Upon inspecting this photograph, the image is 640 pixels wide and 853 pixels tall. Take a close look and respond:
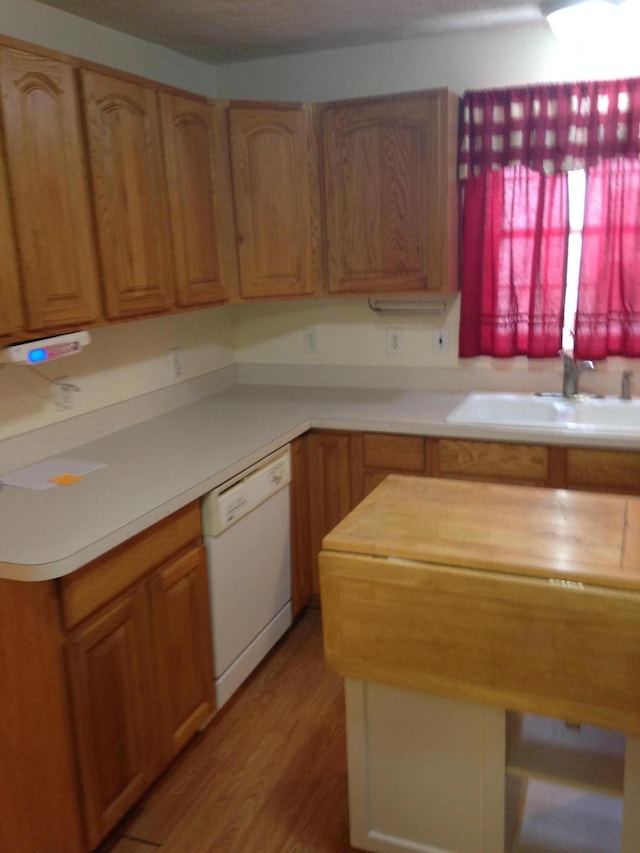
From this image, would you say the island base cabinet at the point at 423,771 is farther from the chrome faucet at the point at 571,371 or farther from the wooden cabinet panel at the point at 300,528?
the chrome faucet at the point at 571,371

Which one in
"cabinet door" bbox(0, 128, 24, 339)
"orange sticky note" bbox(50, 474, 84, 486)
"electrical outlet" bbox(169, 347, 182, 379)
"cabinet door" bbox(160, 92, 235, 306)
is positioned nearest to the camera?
"cabinet door" bbox(0, 128, 24, 339)

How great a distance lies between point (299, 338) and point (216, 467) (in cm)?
140

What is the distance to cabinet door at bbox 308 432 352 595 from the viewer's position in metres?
2.99

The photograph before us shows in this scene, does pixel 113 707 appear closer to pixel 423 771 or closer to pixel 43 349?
pixel 423 771

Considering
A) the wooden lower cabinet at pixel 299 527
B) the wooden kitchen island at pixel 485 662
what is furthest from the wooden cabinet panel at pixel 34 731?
the wooden lower cabinet at pixel 299 527

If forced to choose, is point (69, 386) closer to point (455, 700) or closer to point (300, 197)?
point (300, 197)

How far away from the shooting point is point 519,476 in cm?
273

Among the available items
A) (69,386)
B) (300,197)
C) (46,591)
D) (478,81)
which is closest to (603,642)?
(46,591)

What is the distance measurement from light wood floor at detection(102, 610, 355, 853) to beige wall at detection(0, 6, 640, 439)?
4.00 ft

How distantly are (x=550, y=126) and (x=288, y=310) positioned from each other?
1.41 meters

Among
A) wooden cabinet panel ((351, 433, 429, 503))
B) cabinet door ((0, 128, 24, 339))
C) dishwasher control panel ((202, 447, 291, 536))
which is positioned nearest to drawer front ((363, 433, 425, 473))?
wooden cabinet panel ((351, 433, 429, 503))

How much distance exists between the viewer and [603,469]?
2600 mm

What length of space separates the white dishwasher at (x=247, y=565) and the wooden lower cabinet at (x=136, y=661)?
6 cm

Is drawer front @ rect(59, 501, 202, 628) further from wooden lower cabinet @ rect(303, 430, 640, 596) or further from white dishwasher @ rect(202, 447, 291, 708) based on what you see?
wooden lower cabinet @ rect(303, 430, 640, 596)
